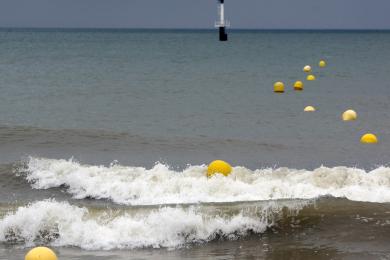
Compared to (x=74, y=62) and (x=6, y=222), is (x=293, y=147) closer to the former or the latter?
(x=6, y=222)

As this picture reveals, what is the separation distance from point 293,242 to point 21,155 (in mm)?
9138

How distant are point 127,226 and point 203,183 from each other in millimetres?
3263

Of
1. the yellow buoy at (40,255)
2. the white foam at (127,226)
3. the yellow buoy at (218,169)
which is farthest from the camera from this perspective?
the yellow buoy at (218,169)

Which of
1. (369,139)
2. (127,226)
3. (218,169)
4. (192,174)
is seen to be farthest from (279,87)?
(127,226)

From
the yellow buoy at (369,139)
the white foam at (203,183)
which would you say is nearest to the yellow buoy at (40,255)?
the white foam at (203,183)

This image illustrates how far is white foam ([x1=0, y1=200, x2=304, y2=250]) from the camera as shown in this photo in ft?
32.3

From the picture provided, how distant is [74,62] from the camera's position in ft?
176

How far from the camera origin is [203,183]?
43.3 feet

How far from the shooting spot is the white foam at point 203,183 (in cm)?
1270

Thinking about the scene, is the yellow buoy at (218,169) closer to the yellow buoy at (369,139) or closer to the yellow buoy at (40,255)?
→ the yellow buoy at (369,139)

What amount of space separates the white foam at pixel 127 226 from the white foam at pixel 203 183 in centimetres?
186

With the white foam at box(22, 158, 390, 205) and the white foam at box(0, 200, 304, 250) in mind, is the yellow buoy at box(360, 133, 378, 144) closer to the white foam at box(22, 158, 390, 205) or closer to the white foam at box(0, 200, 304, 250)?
the white foam at box(22, 158, 390, 205)

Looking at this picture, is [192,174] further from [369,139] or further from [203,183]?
[369,139]

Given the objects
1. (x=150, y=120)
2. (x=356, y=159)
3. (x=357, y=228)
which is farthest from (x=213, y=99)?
(x=357, y=228)
